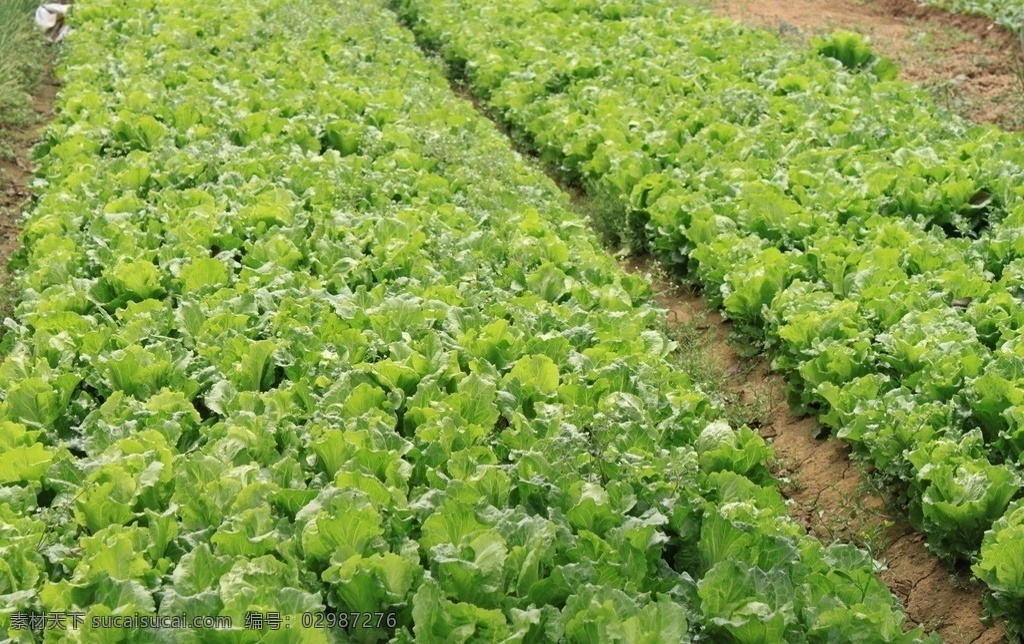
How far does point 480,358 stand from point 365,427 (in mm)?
850

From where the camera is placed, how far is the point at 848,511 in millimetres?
5086

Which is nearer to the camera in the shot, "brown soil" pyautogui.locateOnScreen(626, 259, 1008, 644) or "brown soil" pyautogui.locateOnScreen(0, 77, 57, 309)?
"brown soil" pyautogui.locateOnScreen(626, 259, 1008, 644)

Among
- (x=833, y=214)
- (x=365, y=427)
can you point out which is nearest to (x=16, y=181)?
(x=365, y=427)

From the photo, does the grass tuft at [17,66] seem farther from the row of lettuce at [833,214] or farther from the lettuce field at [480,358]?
the row of lettuce at [833,214]

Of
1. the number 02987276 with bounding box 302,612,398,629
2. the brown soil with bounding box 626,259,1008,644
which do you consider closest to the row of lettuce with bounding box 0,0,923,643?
the number 02987276 with bounding box 302,612,398,629

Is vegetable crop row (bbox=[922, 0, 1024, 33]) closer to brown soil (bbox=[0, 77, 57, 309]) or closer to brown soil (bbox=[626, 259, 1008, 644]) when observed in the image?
brown soil (bbox=[626, 259, 1008, 644])

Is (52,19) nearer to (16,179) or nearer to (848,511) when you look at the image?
(16,179)

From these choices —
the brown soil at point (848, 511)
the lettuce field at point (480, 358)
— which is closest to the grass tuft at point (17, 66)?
the lettuce field at point (480, 358)

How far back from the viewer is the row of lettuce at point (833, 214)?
4.90m

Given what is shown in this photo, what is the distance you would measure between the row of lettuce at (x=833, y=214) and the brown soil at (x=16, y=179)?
4105 millimetres

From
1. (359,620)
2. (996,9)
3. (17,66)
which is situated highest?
(996,9)

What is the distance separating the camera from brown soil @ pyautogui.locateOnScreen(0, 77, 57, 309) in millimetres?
7794

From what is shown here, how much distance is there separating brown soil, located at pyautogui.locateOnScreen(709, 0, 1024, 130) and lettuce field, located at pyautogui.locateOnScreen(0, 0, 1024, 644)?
920 mm

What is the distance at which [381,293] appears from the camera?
19.0 feet
